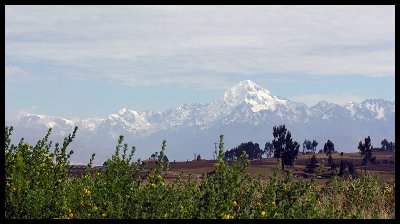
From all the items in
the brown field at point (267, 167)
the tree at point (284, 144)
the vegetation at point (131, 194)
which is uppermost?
the tree at point (284, 144)

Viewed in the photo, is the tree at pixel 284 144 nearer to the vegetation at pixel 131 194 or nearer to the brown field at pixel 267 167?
the brown field at pixel 267 167

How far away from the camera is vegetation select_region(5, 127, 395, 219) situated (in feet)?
29.9

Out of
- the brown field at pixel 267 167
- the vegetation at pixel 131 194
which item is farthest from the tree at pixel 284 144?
the vegetation at pixel 131 194

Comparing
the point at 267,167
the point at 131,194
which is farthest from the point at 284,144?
the point at 131,194

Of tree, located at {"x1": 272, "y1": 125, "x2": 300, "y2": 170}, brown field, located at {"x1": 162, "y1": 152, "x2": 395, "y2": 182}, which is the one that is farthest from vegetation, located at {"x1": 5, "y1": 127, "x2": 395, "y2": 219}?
brown field, located at {"x1": 162, "y1": 152, "x2": 395, "y2": 182}

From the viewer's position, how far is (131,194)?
952cm

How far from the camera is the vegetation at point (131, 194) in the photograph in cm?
911

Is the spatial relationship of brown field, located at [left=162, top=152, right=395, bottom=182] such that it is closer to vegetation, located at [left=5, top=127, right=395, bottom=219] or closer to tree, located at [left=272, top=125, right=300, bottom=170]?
tree, located at [left=272, top=125, right=300, bottom=170]

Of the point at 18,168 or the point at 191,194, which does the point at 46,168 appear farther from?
the point at 191,194

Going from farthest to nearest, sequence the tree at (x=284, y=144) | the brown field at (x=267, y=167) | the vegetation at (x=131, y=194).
Result: the brown field at (x=267, y=167)
the tree at (x=284, y=144)
the vegetation at (x=131, y=194)

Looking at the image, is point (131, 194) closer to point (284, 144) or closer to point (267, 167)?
point (284, 144)

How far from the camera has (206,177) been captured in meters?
10.7
